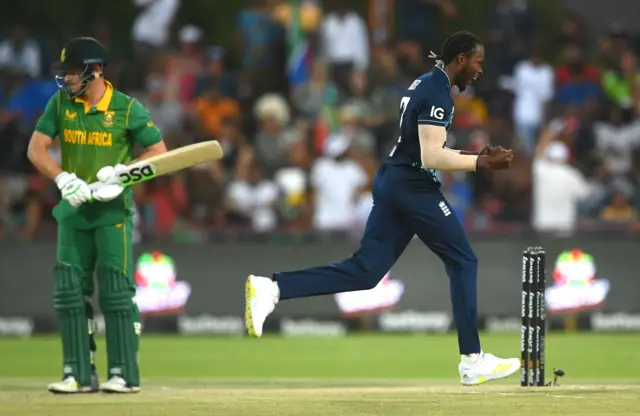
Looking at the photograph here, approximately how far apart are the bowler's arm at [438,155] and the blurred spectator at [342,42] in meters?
9.00

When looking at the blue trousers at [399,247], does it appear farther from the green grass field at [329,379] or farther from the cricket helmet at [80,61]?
the cricket helmet at [80,61]

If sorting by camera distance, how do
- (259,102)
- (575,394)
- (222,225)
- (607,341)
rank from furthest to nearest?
(259,102) < (222,225) < (607,341) < (575,394)

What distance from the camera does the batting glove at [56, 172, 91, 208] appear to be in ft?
28.4

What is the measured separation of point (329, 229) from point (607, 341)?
3.35 metres

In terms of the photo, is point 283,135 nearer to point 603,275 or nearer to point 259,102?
point 259,102

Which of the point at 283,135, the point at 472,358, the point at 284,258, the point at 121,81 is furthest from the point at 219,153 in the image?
the point at 121,81

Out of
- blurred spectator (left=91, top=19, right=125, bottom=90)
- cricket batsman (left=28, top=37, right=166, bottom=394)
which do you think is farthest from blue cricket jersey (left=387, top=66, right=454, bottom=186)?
blurred spectator (left=91, top=19, right=125, bottom=90)

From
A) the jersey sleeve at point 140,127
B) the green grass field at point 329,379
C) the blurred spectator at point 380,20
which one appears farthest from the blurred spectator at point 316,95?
the jersey sleeve at point 140,127

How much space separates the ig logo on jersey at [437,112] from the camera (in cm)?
827

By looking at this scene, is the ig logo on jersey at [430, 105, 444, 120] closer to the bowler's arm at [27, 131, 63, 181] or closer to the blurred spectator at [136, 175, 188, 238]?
the bowler's arm at [27, 131, 63, 181]

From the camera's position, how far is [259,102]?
55.3ft

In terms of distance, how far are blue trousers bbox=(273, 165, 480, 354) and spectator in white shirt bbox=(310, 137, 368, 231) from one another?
6.77 meters

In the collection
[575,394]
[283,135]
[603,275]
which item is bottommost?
[575,394]

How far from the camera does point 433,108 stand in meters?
8.28
